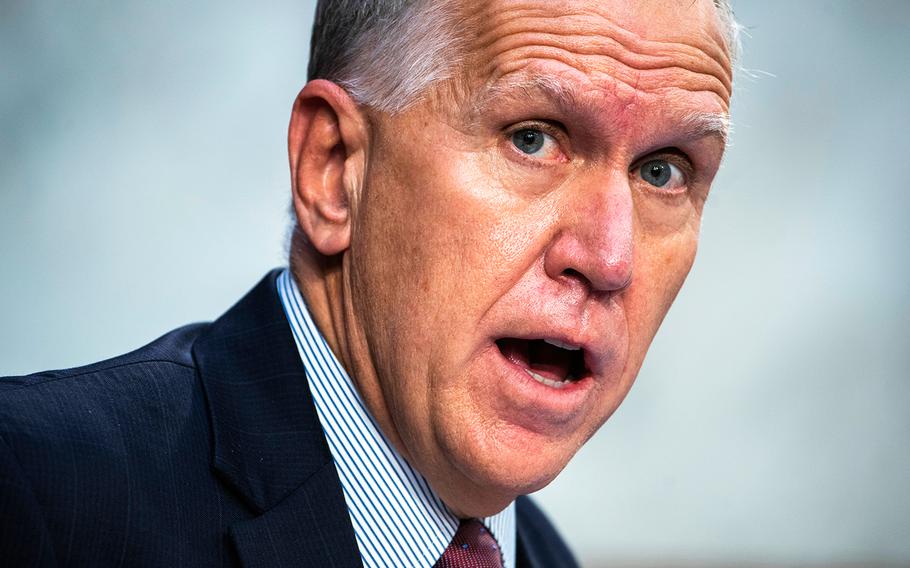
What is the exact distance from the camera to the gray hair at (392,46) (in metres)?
1.97

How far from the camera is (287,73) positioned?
4887mm

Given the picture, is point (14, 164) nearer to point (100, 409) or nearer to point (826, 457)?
point (100, 409)

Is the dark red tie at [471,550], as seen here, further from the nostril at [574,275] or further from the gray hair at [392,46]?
the gray hair at [392,46]

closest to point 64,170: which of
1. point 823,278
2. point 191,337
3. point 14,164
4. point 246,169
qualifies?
point 14,164

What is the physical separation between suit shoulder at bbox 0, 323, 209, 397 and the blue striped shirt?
0.26 m

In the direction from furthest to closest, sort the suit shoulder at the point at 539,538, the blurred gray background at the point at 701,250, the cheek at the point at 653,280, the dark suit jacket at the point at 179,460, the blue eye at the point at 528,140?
the blurred gray background at the point at 701,250, the suit shoulder at the point at 539,538, the cheek at the point at 653,280, the blue eye at the point at 528,140, the dark suit jacket at the point at 179,460

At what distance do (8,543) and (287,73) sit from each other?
3646 millimetres

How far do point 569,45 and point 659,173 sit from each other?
350 millimetres

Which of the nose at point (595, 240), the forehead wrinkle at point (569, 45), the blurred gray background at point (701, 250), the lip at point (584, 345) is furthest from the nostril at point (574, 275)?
the blurred gray background at point (701, 250)

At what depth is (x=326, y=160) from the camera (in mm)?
2135

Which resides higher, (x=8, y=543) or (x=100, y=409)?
(x=100, y=409)

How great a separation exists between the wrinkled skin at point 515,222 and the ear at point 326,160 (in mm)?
61

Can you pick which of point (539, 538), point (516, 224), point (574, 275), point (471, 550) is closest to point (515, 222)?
point (516, 224)

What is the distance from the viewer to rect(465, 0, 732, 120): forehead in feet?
6.21
